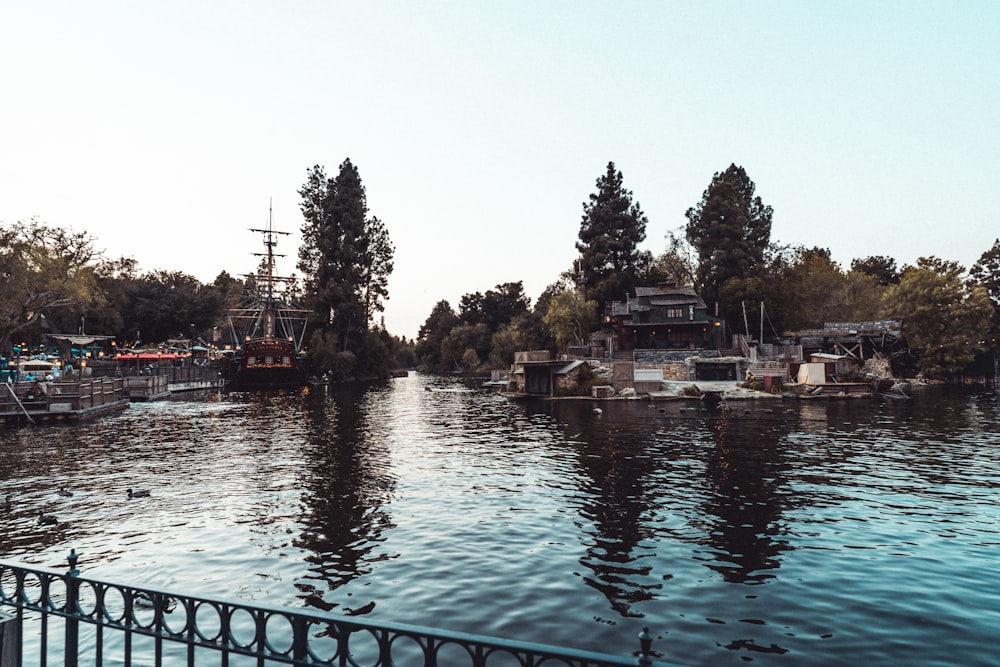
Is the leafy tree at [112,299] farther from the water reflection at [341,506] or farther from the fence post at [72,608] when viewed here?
the fence post at [72,608]

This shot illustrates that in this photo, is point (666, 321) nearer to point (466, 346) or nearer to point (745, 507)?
point (745, 507)

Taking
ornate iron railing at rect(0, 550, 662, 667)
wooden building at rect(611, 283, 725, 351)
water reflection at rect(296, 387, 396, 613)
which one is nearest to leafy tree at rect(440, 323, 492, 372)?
wooden building at rect(611, 283, 725, 351)

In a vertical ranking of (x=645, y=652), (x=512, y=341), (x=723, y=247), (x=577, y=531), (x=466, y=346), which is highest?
(x=723, y=247)

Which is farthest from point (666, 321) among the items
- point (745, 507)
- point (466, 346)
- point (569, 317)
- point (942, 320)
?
point (466, 346)

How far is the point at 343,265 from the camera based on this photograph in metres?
99.0

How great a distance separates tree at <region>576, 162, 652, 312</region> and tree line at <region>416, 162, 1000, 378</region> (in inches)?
6.4

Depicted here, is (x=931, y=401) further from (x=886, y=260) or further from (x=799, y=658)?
(x=886, y=260)

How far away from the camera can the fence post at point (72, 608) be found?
5.38 meters

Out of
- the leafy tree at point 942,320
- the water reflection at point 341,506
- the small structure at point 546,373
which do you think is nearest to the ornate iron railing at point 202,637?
the water reflection at point 341,506

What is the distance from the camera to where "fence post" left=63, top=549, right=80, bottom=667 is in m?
5.38

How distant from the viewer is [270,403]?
57344 mm

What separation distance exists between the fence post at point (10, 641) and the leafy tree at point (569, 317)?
273ft

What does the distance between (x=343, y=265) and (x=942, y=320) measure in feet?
282

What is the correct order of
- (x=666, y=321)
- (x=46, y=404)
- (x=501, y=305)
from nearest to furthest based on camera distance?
(x=46, y=404) → (x=666, y=321) → (x=501, y=305)
